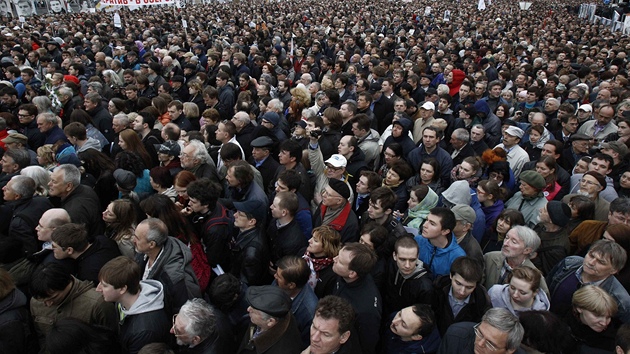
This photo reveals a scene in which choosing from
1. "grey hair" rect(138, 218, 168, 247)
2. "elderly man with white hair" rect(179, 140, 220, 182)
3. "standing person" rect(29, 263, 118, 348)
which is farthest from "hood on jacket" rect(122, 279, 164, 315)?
"elderly man with white hair" rect(179, 140, 220, 182)

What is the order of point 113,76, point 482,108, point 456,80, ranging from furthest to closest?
point 456,80 → point 113,76 → point 482,108

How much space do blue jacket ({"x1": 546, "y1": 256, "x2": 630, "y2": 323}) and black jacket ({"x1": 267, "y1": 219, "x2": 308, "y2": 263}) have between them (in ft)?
6.81

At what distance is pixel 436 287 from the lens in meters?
3.22

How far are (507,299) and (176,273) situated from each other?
2.46 m

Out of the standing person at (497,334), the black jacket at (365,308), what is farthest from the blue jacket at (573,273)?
the black jacket at (365,308)

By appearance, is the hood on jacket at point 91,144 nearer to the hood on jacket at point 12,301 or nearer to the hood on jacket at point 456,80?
the hood on jacket at point 12,301

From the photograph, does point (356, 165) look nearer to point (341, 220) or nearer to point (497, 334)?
point (341, 220)

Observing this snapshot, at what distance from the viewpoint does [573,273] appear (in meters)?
3.30

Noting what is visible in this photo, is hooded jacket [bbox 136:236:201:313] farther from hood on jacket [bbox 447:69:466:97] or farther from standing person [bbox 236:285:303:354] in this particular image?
hood on jacket [bbox 447:69:466:97]

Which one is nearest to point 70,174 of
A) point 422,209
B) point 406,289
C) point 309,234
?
point 309,234

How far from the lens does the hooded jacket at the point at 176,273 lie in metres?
3.07

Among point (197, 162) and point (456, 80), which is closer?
point (197, 162)

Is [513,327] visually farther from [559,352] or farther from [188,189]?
[188,189]

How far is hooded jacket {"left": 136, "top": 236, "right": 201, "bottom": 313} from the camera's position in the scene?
3072 millimetres
